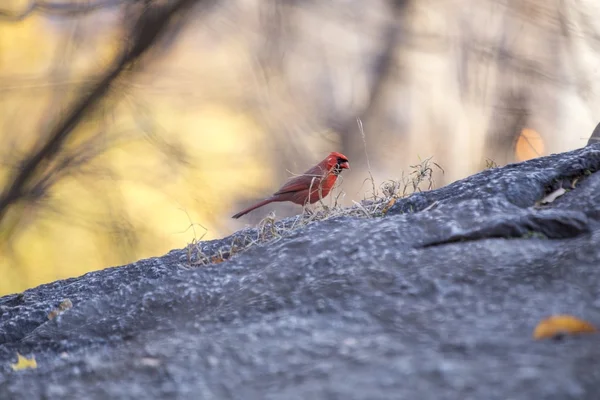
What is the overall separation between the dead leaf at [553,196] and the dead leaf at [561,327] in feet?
2.53

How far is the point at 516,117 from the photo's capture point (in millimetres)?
6184

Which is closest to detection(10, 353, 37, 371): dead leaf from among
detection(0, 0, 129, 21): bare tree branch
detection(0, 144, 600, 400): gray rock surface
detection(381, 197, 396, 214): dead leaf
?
detection(0, 144, 600, 400): gray rock surface

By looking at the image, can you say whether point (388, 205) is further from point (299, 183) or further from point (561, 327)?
point (299, 183)

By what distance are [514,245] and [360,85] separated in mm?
4637

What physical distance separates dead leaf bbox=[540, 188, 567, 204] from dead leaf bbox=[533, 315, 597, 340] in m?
0.77

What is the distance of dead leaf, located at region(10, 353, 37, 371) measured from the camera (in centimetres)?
179

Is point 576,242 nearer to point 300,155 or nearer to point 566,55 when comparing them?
point 300,155

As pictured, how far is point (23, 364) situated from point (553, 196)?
159 centimetres

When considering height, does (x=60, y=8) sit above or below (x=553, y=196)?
above

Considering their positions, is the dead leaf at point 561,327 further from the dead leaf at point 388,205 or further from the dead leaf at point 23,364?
the dead leaf at point 23,364

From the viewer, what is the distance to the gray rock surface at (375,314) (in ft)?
4.16

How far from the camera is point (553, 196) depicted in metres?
2.11

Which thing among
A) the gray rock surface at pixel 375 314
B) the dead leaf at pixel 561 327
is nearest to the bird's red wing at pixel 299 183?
the gray rock surface at pixel 375 314

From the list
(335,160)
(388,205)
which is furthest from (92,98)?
(388,205)
